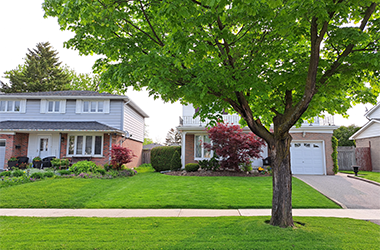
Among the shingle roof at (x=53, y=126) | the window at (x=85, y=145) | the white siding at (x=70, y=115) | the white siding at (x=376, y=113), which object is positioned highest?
the white siding at (x=376, y=113)

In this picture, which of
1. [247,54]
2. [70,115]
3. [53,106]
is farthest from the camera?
[53,106]

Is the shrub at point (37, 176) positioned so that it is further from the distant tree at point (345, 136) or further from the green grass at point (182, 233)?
the distant tree at point (345, 136)

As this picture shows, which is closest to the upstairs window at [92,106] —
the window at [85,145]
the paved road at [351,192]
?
the window at [85,145]

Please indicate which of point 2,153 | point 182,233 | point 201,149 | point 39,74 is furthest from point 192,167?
point 39,74

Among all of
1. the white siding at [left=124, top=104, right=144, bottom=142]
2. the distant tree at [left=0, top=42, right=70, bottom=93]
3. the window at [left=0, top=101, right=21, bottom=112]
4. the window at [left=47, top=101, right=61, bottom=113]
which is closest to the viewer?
the window at [left=47, top=101, right=61, bottom=113]

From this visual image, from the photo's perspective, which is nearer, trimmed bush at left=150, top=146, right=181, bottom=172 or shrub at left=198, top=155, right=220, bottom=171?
shrub at left=198, top=155, right=220, bottom=171

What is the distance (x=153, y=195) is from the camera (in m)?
9.62

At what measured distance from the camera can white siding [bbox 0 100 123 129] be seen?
1962cm

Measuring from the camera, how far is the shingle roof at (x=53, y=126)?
57.1ft

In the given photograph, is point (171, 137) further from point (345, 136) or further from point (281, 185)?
point (281, 185)

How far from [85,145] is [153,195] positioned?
11.1 metres

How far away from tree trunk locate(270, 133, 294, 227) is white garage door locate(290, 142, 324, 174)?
11.7m

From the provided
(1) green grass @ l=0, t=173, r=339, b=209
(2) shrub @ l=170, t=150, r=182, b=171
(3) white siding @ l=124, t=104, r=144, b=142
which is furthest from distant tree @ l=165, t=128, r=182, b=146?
(1) green grass @ l=0, t=173, r=339, b=209

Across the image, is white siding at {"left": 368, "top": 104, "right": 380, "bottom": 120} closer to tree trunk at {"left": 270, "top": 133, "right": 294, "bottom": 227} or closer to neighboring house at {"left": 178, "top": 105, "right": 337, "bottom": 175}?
neighboring house at {"left": 178, "top": 105, "right": 337, "bottom": 175}
